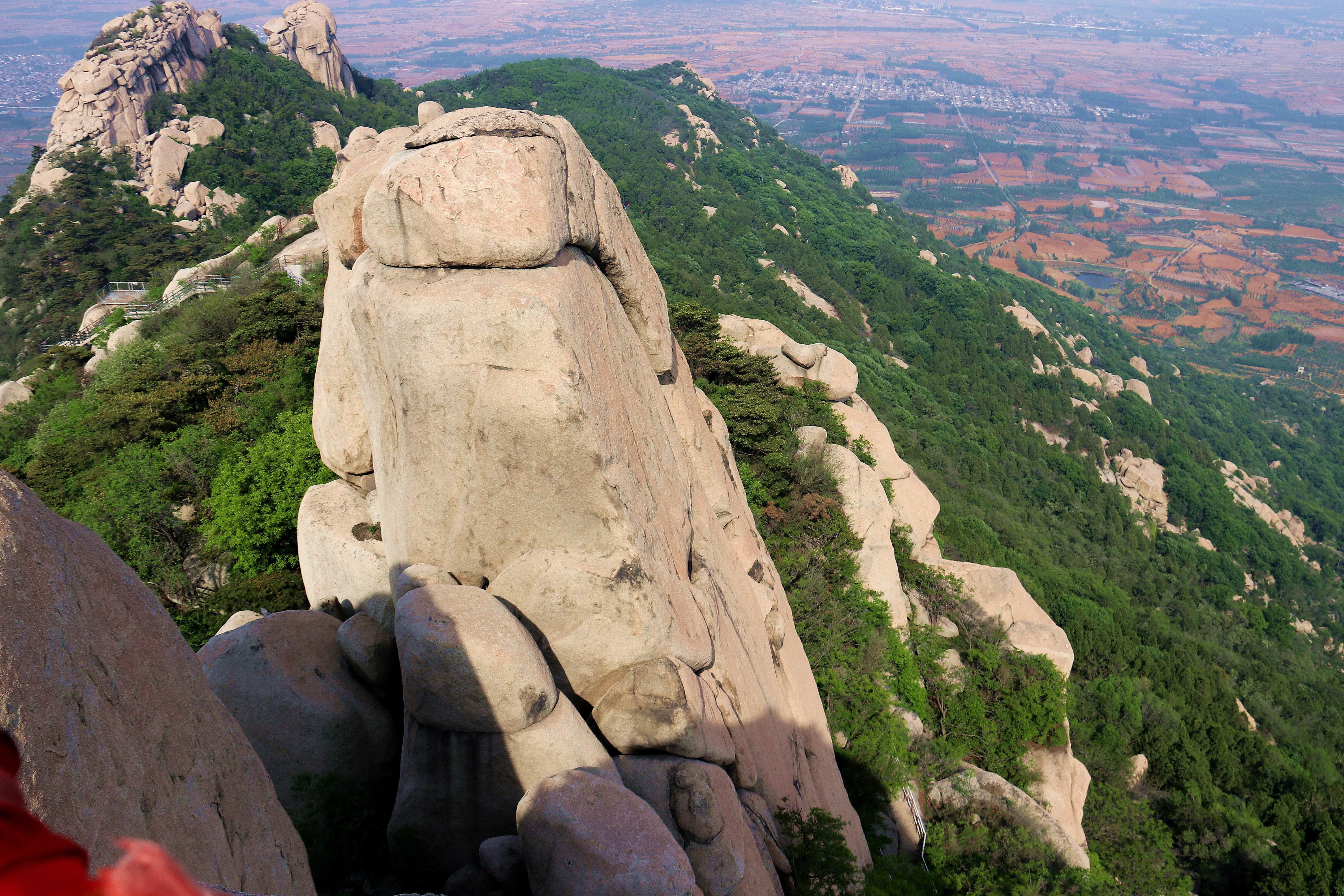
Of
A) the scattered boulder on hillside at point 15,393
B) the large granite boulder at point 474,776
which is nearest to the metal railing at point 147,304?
the scattered boulder on hillside at point 15,393

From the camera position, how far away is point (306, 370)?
20844mm

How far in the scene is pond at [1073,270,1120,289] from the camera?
590 ft

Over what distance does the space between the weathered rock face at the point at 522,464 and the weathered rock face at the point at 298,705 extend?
1278mm

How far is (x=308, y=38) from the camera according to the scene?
3378 inches

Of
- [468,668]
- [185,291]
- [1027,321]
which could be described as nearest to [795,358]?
[468,668]

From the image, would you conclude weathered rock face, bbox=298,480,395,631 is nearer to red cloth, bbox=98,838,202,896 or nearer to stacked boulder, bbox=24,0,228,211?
red cloth, bbox=98,838,202,896

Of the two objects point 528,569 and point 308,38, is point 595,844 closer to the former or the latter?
point 528,569

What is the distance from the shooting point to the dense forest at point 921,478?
738 inches

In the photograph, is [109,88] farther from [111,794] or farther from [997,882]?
[997,882]

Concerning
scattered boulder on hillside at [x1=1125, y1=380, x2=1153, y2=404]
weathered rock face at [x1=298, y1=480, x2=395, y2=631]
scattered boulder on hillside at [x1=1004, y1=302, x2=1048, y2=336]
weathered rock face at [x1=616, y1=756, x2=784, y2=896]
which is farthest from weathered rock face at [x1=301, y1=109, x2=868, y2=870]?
scattered boulder on hillside at [x1=1125, y1=380, x2=1153, y2=404]

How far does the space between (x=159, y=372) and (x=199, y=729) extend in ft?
71.3

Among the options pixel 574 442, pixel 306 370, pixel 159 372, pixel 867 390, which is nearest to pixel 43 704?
pixel 574 442

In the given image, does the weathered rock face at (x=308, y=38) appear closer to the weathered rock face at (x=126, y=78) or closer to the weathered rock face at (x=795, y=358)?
the weathered rock face at (x=126, y=78)

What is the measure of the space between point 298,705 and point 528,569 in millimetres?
4145
